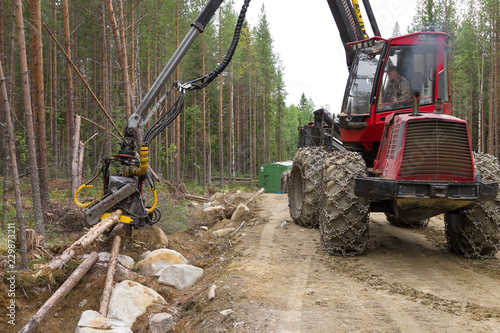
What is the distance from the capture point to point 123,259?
20.9 feet

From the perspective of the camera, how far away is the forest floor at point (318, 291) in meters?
3.50

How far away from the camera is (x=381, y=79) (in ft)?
20.9

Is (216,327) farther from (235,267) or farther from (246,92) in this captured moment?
(246,92)

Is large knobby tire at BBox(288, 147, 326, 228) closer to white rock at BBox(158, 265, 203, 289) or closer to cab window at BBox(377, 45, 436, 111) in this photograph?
cab window at BBox(377, 45, 436, 111)

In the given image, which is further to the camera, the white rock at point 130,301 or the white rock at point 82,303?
the white rock at point 82,303

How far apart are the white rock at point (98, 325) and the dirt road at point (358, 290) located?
1.07m

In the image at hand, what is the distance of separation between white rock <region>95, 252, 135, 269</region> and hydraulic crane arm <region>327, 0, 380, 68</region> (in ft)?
19.6

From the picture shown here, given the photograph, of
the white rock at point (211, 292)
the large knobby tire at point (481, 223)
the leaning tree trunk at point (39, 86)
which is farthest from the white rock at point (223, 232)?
the large knobby tire at point (481, 223)

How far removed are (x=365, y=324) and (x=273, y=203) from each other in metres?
9.43

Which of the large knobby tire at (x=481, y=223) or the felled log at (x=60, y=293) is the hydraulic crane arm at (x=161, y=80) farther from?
the large knobby tire at (x=481, y=223)

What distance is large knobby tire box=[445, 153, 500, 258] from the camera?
531 cm

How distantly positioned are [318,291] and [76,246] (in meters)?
3.16

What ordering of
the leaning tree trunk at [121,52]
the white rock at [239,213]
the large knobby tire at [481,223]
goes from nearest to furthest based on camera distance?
the large knobby tire at [481,223]
the white rock at [239,213]
the leaning tree trunk at [121,52]

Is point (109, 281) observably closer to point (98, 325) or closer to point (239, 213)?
point (98, 325)
